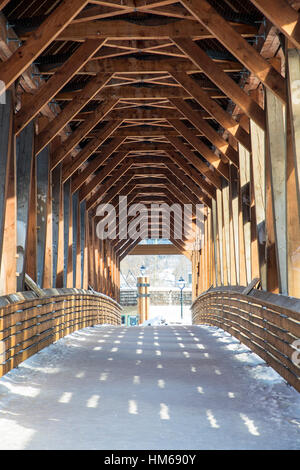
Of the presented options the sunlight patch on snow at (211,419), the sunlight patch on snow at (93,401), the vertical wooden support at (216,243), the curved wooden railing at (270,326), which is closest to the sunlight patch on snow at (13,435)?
the sunlight patch on snow at (93,401)

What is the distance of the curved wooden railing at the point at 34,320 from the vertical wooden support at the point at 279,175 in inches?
107

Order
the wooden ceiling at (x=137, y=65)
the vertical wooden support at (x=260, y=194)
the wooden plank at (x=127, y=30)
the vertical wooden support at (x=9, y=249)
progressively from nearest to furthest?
1. the wooden ceiling at (x=137, y=65)
2. the vertical wooden support at (x=9, y=249)
3. the vertical wooden support at (x=260, y=194)
4. the wooden plank at (x=127, y=30)

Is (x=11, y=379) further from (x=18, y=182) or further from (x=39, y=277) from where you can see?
(x=39, y=277)

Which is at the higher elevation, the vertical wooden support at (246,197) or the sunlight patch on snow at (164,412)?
the vertical wooden support at (246,197)

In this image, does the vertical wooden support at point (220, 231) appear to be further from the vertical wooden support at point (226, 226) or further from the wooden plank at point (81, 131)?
the wooden plank at point (81, 131)

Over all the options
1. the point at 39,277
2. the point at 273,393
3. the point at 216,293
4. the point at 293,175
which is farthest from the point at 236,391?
the point at 216,293

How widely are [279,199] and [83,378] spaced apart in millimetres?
2726

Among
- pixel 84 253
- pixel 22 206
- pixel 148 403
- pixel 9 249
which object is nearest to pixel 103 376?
pixel 148 403

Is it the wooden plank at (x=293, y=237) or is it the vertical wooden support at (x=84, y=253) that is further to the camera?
the vertical wooden support at (x=84, y=253)

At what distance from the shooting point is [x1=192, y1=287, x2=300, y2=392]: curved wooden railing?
4.77m

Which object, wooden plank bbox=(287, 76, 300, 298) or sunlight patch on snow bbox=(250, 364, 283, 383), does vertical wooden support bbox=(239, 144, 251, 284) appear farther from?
wooden plank bbox=(287, 76, 300, 298)

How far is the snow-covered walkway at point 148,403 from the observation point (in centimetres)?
349
